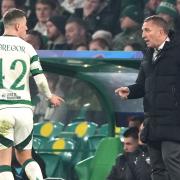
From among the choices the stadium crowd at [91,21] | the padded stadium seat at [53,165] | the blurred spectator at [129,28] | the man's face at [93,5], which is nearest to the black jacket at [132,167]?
the padded stadium seat at [53,165]

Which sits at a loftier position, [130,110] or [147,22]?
[147,22]

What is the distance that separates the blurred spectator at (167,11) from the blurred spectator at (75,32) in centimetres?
130

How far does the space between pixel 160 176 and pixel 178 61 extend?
103cm

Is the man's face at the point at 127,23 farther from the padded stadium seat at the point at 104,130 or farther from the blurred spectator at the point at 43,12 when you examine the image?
Result: the padded stadium seat at the point at 104,130

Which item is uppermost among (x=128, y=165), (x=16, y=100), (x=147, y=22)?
(x=147, y=22)

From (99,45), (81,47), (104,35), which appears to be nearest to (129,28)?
(104,35)

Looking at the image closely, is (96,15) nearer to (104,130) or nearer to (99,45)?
(99,45)

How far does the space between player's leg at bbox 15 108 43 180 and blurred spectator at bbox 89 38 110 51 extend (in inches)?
173

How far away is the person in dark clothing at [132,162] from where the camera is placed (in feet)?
36.0

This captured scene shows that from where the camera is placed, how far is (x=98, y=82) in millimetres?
12438

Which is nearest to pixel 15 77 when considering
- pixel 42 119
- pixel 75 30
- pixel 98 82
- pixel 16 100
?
pixel 16 100

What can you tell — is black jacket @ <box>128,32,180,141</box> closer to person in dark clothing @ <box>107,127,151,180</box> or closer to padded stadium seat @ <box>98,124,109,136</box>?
person in dark clothing @ <box>107,127,151,180</box>

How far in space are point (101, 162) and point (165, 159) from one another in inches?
81.8

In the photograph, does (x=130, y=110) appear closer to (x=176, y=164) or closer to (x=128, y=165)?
(x=128, y=165)
